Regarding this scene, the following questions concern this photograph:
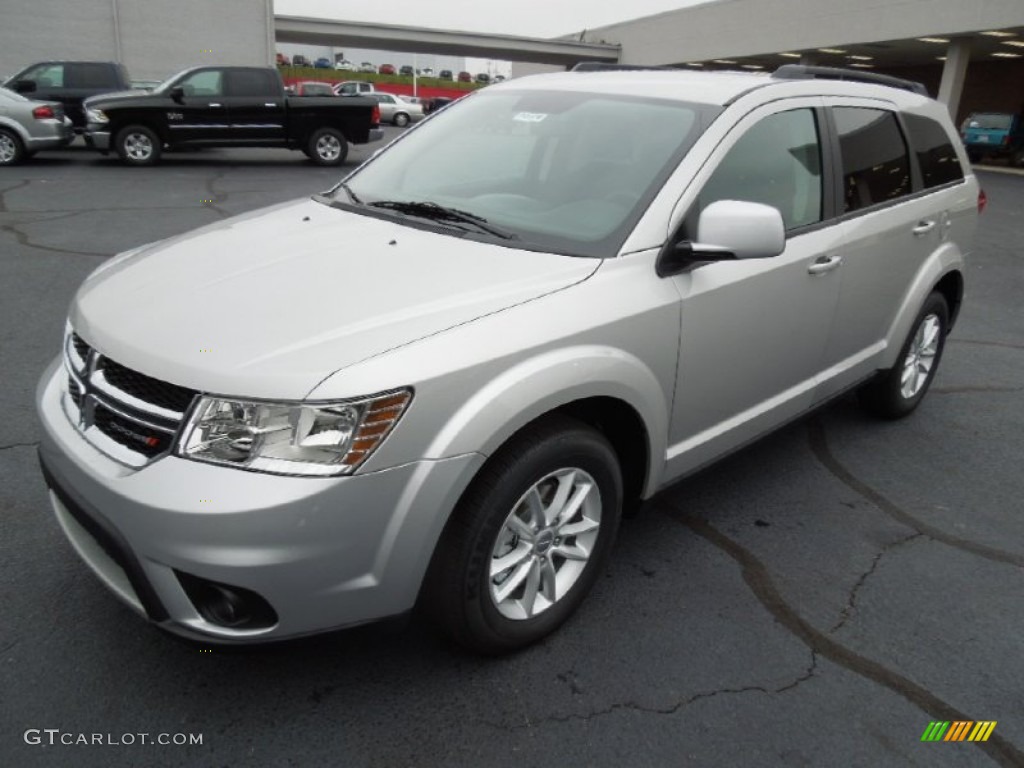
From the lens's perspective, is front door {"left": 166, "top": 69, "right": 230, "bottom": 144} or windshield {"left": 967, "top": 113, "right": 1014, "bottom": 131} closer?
front door {"left": 166, "top": 69, "right": 230, "bottom": 144}

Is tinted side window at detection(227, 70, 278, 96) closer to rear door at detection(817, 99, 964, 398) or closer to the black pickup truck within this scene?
the black pickup truck

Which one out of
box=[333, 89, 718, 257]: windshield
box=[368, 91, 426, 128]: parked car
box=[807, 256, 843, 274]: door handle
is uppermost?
box=[333, 89, 718, 257]: windshield

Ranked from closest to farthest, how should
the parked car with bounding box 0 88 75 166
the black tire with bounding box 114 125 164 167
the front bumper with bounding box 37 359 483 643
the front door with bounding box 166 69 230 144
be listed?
the front bumper with bounding box 37 359 483 643, the parked car with bounding box 0 88 75 166, the black tire with bounding box 114 125 164 167, the front door with bounding box 166 69 230 144

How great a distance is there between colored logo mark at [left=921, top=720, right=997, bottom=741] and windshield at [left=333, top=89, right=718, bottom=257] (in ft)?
5.63

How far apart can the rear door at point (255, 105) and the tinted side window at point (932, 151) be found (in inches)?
530

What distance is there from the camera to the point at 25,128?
13422 mm

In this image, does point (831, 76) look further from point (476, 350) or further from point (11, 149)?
point (11, 149)

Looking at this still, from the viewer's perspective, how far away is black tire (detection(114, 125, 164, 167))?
14.4 meters

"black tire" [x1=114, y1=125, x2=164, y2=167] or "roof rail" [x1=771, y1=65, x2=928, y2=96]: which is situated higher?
"roof rail" [x1=771, y1=65, x2=928, y2=96]

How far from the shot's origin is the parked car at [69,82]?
16188mm

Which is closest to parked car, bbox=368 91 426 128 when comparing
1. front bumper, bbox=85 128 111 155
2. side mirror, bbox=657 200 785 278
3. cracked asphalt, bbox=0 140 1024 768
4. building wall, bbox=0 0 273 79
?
building wall, bbox=0 0 273 79

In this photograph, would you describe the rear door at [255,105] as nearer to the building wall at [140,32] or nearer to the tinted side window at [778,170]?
the tinted side window at [778,170]

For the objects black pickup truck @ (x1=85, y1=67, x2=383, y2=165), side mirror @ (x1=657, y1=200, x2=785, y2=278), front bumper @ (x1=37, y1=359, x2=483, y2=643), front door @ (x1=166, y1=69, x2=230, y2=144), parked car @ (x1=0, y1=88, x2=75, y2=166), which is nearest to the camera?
front bumper @ (x1=37, y1=359, x2=483, y2=643)

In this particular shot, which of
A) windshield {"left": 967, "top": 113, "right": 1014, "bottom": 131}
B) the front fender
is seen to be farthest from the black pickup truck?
windshield {"left": 967, "top": 113, "right": 1014, "bottom": 131}
